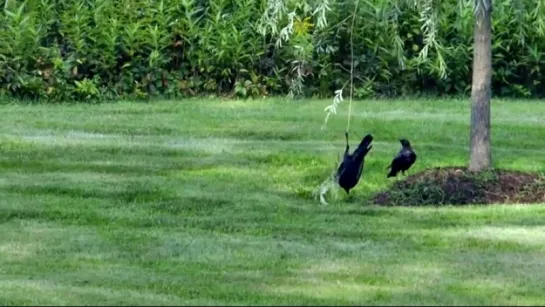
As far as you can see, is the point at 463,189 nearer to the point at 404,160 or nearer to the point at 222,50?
the point at 404,160

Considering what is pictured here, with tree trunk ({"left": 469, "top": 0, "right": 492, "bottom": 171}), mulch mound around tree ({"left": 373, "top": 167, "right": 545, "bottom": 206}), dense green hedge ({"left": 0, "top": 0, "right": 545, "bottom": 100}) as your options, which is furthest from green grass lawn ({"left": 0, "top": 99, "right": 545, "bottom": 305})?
dense green hedge ({"left": 0, "top": 0, "right": 545, "bottom": 100})

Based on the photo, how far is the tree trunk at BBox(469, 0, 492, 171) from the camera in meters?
10.4

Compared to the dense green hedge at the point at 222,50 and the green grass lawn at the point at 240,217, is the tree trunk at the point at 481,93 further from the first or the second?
the dense green hedge at the point at 222,50

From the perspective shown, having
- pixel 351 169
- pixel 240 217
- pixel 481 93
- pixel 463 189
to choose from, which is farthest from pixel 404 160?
pixel 240 217

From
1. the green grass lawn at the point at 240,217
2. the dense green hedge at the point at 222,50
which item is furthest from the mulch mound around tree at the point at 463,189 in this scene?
the dense green hedge at the point at 222,50

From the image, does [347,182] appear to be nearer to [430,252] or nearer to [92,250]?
[430,252]

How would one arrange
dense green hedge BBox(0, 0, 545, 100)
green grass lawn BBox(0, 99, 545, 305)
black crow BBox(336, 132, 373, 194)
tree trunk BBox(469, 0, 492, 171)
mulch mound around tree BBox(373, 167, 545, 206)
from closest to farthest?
1. green grass lawn BBox(0, 99, 545, 305)
2. black crow BBox(336, 132, 373, 194)
3. mulch mound around tree BBox(373, 167, 545, 206)
4. tree trunk BBox(469, 0, 492, 171)
5. dense green hedge BBox(0, 0, 545, 100)

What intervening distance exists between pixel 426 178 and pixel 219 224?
2067mm

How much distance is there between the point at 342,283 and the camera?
7.36m

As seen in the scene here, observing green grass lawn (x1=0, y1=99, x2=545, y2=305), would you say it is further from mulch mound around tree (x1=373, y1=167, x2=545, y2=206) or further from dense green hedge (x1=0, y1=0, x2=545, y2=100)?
dense green hedge (x1=0, y1=0, x2=545, y2=100)

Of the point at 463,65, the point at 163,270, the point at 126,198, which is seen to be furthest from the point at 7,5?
the point at 163,270

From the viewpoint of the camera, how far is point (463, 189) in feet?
33.9

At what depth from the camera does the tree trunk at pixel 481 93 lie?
10445 millimetres

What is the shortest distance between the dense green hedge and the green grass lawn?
1223mm
